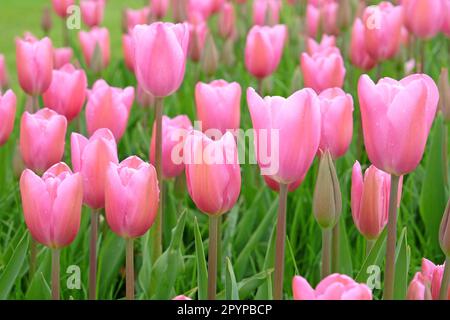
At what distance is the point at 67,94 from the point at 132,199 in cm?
84

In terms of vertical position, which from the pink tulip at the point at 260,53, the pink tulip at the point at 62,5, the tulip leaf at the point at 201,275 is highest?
the pink tulip at the point at 62,5

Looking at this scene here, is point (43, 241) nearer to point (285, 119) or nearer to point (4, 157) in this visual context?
point (285, 119)

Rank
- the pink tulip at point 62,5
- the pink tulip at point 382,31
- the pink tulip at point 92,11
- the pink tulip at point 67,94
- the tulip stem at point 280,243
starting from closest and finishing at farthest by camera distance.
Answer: the tulip stem at point 280,243
the pink tulip at point 67,94
the pink tulip at point 382,31
the pink tulip at point 62,5
the pink tulip at point 92,11

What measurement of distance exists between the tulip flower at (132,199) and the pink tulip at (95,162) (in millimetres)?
92

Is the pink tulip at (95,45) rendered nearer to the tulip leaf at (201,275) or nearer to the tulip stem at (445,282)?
the tulip leaf at (201,275)

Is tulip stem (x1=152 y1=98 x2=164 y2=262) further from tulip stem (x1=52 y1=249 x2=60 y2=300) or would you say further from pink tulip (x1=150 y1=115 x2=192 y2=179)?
tulip stem (x1=52 y1=249 x2=60 y2=300)

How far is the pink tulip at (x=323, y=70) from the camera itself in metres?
2.23

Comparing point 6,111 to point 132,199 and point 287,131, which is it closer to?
point 132,199

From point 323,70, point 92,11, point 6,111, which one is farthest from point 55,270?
point 92,11

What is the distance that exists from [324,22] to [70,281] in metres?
2.13

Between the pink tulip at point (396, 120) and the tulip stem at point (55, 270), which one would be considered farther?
the tulip stem at point (55, 270)

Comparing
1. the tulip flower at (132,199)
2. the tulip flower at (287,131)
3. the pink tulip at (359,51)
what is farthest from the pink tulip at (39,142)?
the pink tulip at (359,51)

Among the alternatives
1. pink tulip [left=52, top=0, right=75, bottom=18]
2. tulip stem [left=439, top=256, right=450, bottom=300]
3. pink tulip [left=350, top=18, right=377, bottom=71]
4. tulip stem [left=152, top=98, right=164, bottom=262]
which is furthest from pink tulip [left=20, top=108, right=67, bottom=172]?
pink tulip [left=52, top=0, right=75, bottom=18]

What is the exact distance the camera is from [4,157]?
2.51 metres
